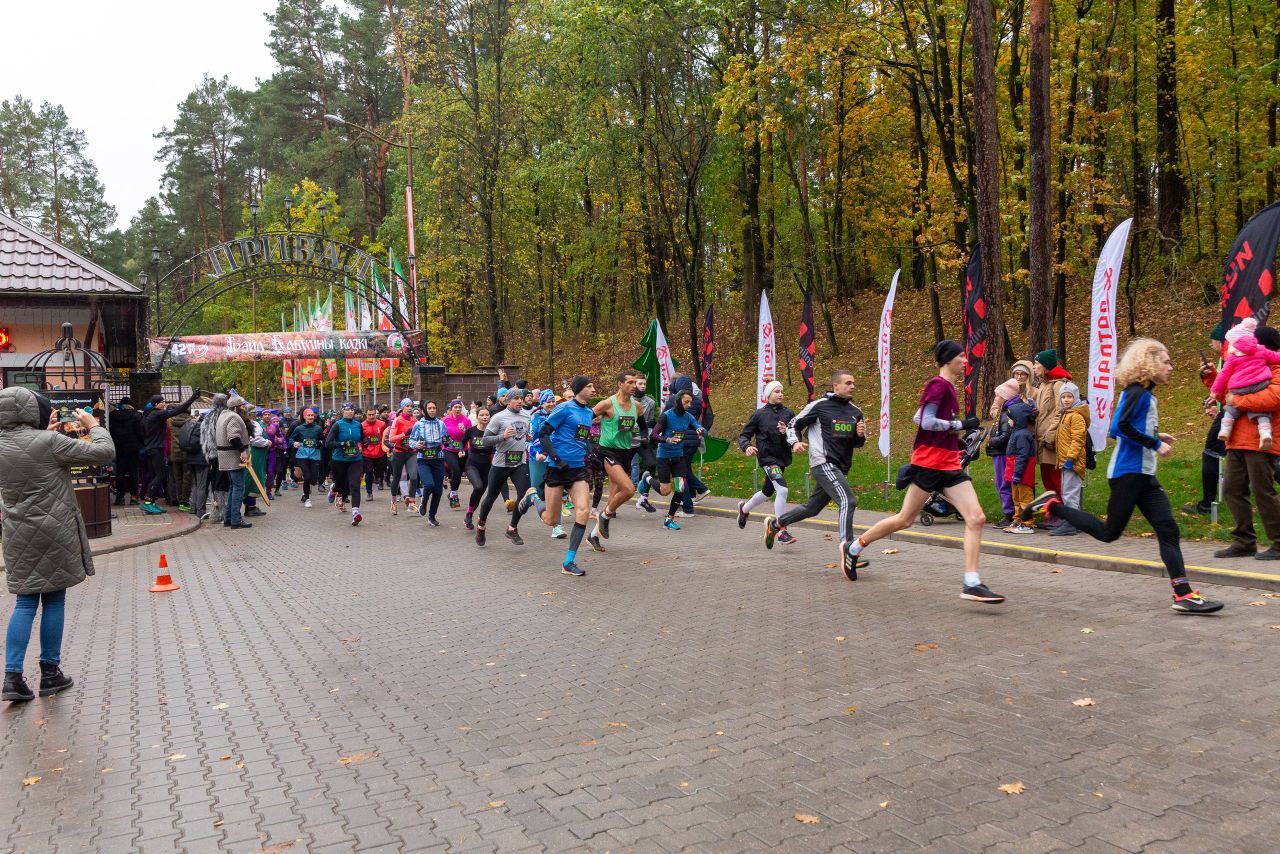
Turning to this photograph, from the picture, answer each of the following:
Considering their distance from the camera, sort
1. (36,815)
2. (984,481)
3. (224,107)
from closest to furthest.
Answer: (36,815)
(984,481)
(224,107)

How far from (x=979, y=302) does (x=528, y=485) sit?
8.04 metres

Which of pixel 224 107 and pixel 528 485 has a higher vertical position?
pixel 224 107

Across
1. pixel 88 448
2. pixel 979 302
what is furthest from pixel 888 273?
pixel 88 448

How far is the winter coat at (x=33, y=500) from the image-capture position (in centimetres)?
592

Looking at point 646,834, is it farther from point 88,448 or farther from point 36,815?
point 88,448

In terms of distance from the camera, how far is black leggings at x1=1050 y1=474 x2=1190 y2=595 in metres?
6.67

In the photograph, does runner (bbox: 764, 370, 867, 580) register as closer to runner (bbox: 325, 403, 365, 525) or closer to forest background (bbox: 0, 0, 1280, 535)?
forest background (bbox: 0, 0, 1280, 535)

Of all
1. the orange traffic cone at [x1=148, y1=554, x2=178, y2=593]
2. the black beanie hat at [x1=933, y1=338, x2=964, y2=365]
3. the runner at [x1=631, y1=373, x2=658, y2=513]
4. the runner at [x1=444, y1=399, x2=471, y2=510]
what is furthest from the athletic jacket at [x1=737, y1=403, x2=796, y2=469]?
the orange traffic cone at [x1=148, y1=554, x2=178, y2=593]

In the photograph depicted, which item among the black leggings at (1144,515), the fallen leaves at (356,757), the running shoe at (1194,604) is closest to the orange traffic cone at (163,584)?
the fallen leaves at (356,757)

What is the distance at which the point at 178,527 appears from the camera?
15453mm

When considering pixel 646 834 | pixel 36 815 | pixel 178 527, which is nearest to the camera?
pixel 646 834

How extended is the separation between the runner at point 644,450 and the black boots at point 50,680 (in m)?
9.26

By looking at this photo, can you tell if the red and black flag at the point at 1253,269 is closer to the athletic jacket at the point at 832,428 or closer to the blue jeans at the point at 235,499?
the athletic jacket at the point at 832,428

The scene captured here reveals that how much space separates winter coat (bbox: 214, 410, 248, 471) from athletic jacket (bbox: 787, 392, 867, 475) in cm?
1003
